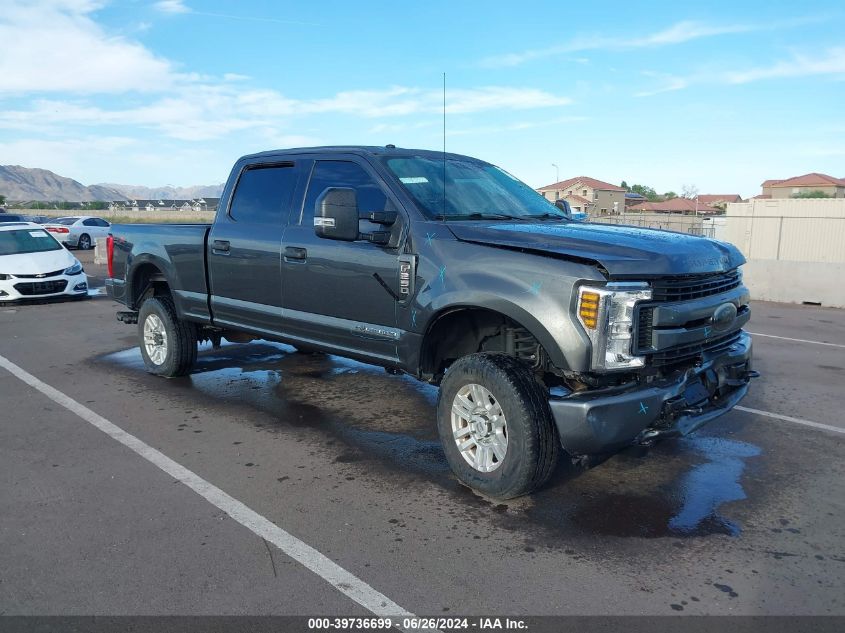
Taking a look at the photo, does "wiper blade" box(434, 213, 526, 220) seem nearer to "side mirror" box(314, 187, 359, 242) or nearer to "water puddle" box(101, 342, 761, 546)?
"side mirror" box(314, 187, 359, 242)

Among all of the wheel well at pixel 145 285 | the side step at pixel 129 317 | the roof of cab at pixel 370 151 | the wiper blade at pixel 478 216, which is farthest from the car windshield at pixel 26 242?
the wiper blade at pixel 478 216

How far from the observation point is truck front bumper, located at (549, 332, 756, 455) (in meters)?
3.78

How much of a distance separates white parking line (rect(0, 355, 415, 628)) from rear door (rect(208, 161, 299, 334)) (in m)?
1.32

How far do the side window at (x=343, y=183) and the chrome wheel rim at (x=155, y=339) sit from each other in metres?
2.45

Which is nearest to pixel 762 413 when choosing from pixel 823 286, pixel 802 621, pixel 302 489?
pixel 802 621

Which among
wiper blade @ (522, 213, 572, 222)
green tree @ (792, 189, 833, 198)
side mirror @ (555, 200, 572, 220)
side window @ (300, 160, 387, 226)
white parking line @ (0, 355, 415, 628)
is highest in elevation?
green tree @ (792, 189, 833, 198)

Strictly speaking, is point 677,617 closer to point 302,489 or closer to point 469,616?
point 469,616

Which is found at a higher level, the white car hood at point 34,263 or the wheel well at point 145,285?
the wheel well at point 145,285

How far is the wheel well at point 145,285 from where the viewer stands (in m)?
7.27

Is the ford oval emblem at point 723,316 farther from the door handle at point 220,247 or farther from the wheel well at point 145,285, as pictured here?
the wheel well at point 145,285

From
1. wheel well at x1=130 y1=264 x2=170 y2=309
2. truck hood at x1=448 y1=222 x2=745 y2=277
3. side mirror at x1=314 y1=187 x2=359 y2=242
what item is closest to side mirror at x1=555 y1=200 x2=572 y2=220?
truck hood at x1=448 y1=222 x2=745 y2=277

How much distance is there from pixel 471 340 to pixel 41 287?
35.2 feet

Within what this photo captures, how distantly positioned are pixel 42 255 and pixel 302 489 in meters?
11.1

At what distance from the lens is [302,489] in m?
4.45
